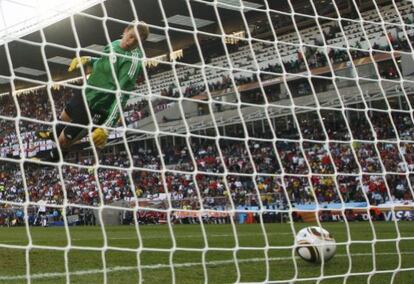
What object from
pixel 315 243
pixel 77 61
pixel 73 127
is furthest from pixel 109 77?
pixel 315 243

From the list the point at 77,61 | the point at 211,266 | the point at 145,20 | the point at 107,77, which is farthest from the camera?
the point at 145,20

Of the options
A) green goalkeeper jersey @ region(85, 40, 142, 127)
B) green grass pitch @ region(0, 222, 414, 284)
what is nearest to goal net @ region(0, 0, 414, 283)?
green grass pitch @ region(0, 222, 414, 284)

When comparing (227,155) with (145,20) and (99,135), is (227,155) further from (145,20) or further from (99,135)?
(99,135)

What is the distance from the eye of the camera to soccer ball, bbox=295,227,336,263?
15.3 ft

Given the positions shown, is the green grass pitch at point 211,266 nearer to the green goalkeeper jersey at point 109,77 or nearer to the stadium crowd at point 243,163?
the green goalkeeper jersey at point 109,77

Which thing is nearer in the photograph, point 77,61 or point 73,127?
point 77,61

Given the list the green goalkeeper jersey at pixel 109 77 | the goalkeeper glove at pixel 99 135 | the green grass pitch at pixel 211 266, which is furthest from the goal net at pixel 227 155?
the goalkeeper glove at pixel 99 135

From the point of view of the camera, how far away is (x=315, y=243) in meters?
4.64

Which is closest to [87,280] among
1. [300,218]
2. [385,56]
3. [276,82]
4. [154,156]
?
[300,218]

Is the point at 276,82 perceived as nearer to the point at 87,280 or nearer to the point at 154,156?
the point at 154,156

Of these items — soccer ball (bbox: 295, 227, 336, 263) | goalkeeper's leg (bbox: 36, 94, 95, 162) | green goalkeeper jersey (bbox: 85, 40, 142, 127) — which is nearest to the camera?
green goalkeeper jersey (bbox: 85, 40, 142, 127)

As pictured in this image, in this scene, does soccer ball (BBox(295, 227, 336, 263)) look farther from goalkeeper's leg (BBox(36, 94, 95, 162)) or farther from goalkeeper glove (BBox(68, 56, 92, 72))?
goalkeeper glove (BBox(68, 56, 92, 72))

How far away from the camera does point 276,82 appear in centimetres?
1783

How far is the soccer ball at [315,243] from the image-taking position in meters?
4.67
